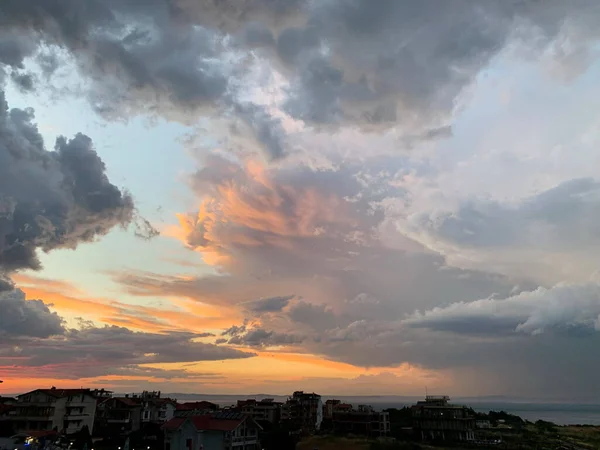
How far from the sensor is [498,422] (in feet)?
464

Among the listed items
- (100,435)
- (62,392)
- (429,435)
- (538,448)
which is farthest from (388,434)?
(62,392)

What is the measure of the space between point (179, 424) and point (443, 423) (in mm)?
55975

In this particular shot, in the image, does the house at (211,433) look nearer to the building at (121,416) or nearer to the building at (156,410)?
the building at (121,416)

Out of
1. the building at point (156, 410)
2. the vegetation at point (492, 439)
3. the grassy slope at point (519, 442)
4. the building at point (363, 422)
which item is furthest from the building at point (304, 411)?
the building at point (156, 410)

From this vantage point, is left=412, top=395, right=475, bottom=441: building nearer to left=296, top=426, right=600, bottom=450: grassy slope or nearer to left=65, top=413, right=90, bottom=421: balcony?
left=296, top=426, right=600, bottom=450: grassy slope

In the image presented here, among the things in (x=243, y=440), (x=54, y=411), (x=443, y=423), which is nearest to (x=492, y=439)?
(x=443, y=423)

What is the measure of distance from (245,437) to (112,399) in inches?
1675

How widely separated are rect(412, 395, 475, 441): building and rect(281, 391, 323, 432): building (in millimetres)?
34075

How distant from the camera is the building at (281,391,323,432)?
120m

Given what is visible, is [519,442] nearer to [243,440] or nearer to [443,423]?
[443,423]

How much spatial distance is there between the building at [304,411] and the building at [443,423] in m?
34.1

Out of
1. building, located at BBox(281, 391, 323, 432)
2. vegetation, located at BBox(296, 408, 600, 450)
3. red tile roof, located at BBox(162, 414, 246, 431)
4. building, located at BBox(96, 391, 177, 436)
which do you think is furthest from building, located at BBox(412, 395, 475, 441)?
building, located at BBox(96, 391, 177, 436)

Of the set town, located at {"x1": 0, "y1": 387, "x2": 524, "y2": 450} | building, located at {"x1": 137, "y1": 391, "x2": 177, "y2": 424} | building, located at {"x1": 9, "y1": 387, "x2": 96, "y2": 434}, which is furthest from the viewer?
building, located at {"x1": 137, "y1": 391, "x2": 177, "y2": 424}

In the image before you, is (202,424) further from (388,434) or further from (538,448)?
(538,448)
